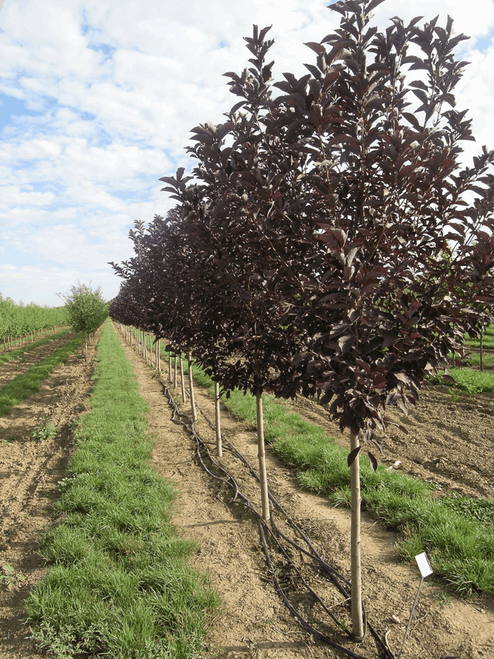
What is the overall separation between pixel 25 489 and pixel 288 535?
4.28 m

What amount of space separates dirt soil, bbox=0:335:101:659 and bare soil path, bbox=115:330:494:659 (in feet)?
5.34

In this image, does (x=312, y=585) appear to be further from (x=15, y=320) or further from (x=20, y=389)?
(x=15, y=320)

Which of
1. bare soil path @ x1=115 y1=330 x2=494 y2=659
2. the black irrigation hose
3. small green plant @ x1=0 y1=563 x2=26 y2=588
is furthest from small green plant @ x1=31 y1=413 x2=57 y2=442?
small green plant @ x1=0 y1=563 x2=26 y2=588

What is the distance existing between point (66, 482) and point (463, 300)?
5854 mm

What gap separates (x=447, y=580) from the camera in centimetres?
369

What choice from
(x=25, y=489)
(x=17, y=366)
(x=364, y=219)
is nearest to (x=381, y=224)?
(x=364, y=219)

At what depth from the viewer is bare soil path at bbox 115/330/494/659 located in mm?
3061

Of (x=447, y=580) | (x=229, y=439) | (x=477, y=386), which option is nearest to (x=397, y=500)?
(x=447, y=580)

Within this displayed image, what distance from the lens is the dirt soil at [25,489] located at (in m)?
3.49

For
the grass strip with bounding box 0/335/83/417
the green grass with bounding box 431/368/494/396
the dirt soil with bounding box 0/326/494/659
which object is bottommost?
the dirt soil with bounding box 0/326/494/659

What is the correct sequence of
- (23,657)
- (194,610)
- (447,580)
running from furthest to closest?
(447,580) < (194,610) < (23,657)

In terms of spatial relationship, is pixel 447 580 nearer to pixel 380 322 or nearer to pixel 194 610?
pixel 194 610

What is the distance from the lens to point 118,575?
3.62m

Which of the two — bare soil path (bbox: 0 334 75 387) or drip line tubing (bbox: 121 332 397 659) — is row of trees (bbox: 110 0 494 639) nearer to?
drip line tubing (bbox: 121 332 397 659)
